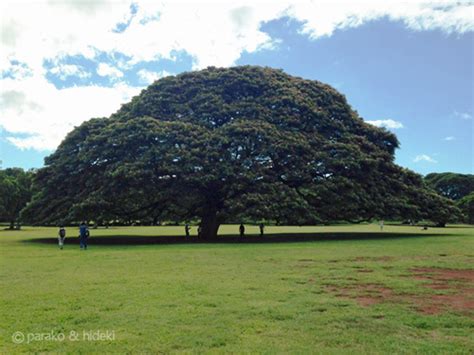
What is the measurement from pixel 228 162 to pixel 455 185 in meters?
82.8

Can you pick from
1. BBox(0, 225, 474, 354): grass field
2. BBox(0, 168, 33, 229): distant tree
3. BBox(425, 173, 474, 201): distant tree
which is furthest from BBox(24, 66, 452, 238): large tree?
BBox(425, 173, 474, 201): distant tree

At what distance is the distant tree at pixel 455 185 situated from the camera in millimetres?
91875

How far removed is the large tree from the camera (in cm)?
2627

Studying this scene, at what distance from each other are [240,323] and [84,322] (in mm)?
2910

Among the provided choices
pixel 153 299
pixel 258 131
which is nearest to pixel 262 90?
pixel 258 131

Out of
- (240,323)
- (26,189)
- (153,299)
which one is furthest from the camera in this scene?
(26,189)

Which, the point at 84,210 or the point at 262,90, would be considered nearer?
the point at 84,210

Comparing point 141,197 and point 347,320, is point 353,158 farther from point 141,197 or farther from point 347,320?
point 347,320

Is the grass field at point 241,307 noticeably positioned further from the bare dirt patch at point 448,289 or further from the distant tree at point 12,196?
the distant tree at point 12,196

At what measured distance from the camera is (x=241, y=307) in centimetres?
859

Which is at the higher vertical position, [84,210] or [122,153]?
[122,153]

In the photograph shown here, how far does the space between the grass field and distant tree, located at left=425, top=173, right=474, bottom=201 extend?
8687 centimetres

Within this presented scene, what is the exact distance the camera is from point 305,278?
12.1 m

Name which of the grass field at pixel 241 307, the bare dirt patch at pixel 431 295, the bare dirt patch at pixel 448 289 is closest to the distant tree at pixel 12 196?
the grass field at pixel 241 307
